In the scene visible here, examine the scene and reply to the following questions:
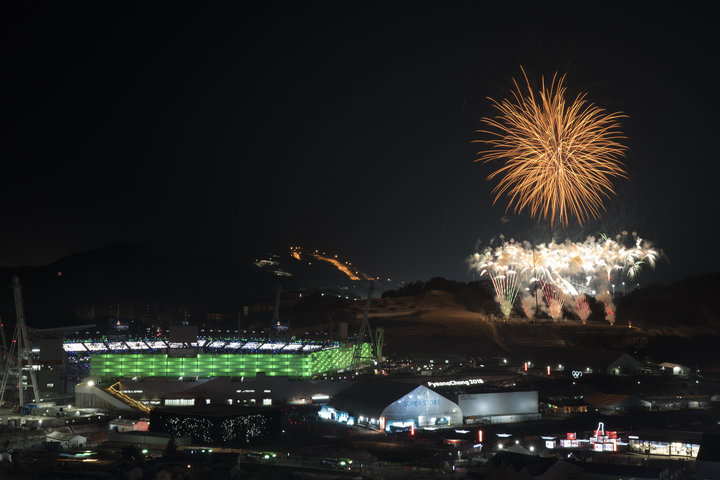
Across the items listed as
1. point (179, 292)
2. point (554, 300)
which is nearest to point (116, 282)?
point (179, 292)

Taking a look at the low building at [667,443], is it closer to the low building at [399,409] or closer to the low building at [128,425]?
the low building at [399,409]

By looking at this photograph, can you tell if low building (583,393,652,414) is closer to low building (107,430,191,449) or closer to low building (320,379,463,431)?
low building (320,379,463,431)

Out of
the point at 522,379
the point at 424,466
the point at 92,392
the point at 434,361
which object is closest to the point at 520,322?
the point at 434,361

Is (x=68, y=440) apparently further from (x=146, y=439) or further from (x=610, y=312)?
(x=610, y=312)

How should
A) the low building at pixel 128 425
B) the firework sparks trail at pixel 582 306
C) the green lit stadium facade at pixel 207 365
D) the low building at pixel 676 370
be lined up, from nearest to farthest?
the low building at pixel 128 425, the green lit stadium facade at pixel 207 365, the low building at pixel 676 370, the firework sparks trail at pixel 582 306

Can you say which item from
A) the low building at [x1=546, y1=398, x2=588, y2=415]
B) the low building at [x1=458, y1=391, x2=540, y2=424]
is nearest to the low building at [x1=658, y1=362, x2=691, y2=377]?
the low building at [x1=546, y1=398, x2=588, y2=415]

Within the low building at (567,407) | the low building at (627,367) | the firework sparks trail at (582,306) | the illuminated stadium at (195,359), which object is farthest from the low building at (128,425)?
the firework sparks trail at (582,306)

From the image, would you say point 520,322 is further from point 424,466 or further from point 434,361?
point 424,466
